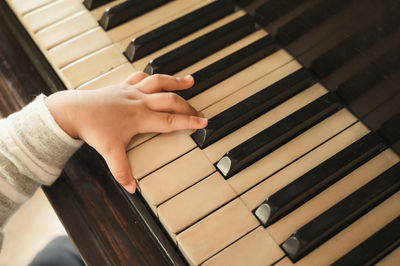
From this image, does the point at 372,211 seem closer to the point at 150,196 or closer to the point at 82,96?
the point at 150,196

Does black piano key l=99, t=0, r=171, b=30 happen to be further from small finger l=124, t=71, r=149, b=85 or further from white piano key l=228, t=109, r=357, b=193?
white piano key l=228, t=109, r=357, b=193

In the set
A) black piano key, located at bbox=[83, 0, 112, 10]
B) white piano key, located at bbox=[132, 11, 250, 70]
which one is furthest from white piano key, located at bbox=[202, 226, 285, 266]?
black piano key, located at bbox=[83, 0, 112, 10]

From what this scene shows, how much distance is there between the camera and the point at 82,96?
97 cm

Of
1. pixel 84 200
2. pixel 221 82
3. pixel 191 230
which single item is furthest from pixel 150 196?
pixel 221 82

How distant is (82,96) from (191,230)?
1.36ft

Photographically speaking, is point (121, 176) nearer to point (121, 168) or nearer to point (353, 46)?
point (121, 168)

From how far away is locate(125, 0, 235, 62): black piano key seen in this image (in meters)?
1.06

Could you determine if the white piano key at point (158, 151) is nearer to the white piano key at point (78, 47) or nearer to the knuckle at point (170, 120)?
the knuckle at point (170, 120)

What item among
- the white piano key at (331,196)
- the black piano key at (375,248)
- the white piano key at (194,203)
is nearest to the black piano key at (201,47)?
the white piano key at (194,203)

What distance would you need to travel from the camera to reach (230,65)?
1.04m

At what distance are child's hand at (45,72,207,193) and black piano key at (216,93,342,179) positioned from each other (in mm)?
112

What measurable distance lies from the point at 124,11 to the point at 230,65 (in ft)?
1.11

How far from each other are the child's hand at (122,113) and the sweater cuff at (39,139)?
2 cm

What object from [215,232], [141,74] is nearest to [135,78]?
[141,74]
